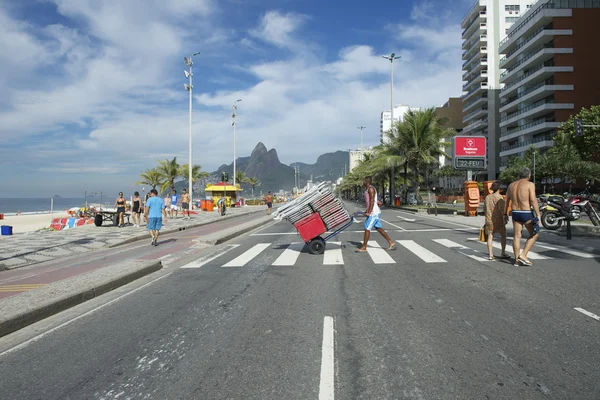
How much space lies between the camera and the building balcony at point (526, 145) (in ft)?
171

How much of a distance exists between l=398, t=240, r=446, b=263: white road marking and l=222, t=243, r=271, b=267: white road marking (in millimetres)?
3840

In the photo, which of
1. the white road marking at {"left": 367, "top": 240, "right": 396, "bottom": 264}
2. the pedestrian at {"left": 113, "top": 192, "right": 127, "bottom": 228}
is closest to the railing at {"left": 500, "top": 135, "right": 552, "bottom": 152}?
the white road marking at {"left": 367, "top": 240, "right": 396, "bottom": 264}

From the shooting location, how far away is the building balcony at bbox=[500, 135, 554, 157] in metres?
52.1

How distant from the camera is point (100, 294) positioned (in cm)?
654

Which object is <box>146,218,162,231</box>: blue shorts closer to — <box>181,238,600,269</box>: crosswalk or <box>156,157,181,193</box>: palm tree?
<box>181,238,600,269</box>: crosswalk

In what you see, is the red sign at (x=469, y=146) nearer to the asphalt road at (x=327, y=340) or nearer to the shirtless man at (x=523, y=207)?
the shirtless man at (x=523, y=207)

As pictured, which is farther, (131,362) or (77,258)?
(77,258)

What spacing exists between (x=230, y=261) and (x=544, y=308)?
6.23 meters

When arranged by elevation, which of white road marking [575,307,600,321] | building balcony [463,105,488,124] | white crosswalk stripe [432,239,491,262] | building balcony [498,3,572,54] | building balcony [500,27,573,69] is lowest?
white crosswalk stripe [432,239,491,262]

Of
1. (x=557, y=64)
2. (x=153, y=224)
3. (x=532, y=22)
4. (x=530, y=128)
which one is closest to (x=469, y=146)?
(x=153, y=224)

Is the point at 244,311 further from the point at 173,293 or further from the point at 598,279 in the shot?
the point at 598,279

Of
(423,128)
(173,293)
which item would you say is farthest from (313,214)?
(423,128)

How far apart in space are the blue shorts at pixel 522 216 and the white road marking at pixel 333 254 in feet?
11.3

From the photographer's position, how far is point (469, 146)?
27.7 meters
